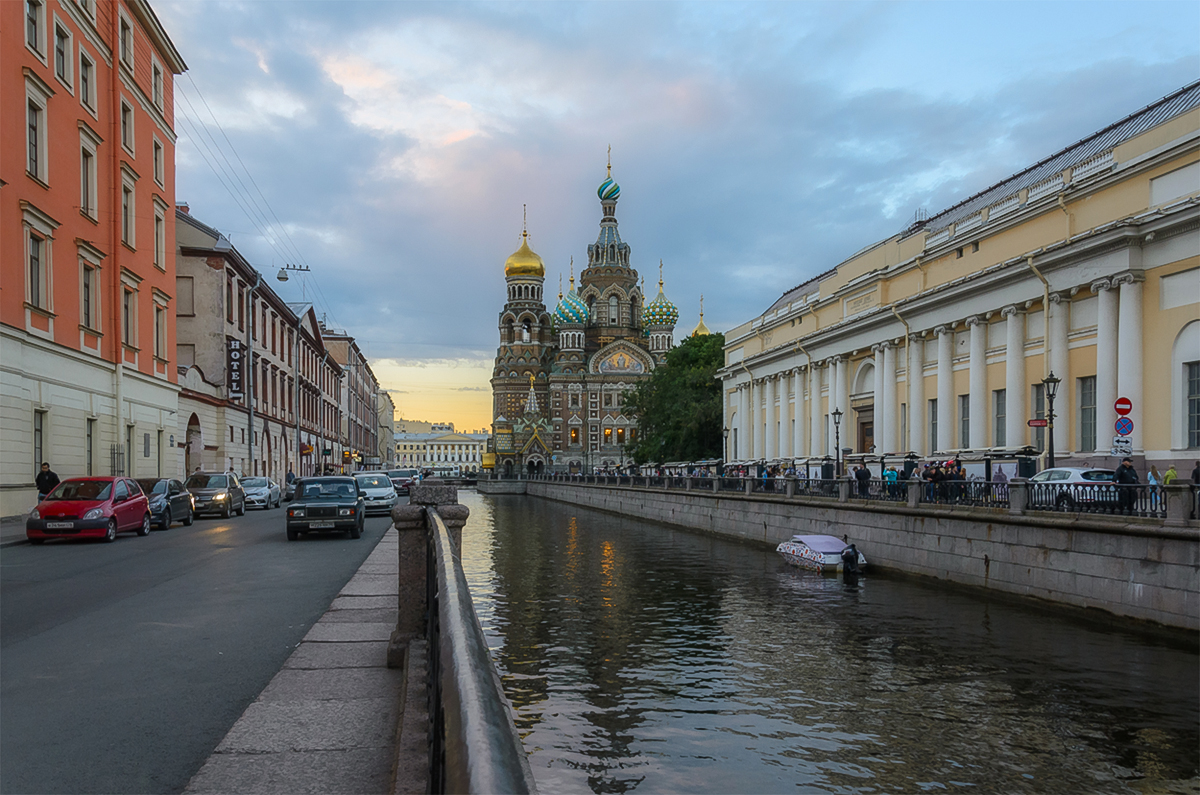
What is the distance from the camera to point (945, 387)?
3278 centimetres

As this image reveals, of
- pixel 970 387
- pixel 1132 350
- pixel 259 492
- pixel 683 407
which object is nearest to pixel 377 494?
pixel 259 492

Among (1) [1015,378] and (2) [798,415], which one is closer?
(1) [1015,378]

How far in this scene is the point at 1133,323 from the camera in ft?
75.8

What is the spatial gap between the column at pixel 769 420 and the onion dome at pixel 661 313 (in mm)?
79872

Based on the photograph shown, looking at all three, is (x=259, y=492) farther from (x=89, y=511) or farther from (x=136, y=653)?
(x=136, y=653)

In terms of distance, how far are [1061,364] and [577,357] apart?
104 metres

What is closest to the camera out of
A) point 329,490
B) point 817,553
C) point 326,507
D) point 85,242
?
point 326,507

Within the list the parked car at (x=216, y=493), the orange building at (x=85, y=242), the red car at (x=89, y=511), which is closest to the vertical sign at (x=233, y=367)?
the orange building at (x=85, y=242)

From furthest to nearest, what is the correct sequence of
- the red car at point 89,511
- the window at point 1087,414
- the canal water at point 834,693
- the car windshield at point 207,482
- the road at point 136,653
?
the car windshield at point 207,482 → the window at point 1087,414 → the red car at point 89,511 → the canal water at point 834,693 → the road at point 136,653

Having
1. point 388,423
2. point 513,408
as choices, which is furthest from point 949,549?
point 388,423

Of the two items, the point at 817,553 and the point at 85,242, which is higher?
the point at 85,242

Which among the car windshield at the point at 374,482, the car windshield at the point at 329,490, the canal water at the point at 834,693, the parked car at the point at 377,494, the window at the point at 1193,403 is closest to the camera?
the canal water at the point at 834,693

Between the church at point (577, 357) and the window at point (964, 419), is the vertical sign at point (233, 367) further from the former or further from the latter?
the church at point (577, 357)

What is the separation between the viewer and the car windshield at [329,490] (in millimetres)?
22938
